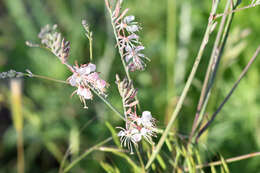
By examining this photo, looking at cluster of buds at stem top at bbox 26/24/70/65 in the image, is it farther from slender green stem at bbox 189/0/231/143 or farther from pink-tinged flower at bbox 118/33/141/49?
slender green stem at bbox 189/0/231/143

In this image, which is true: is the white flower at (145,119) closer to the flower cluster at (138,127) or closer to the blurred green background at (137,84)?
the flower cluster at (138,127)

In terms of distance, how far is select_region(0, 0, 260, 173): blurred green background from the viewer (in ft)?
3.78

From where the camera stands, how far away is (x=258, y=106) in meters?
1.19

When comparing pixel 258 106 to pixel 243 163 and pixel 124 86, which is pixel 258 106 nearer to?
pixel 243 163

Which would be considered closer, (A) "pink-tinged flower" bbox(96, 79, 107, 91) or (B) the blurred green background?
(A) "pink-tinged flower" bbox(96, 79, 107, 91)

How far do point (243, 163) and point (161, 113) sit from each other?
36cm

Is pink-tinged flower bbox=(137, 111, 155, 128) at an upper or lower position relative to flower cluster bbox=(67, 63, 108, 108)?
lower

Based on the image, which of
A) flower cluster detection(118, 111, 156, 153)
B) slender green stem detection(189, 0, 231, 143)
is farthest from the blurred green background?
flower cluster detection(118, 111, 156, 153)

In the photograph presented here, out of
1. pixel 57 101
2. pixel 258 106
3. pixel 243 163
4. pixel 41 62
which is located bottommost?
pixel 243 163

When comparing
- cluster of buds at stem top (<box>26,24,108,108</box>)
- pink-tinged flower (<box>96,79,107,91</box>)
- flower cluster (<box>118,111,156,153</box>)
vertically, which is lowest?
flower cluster (<box>118,111,156,153</box>)

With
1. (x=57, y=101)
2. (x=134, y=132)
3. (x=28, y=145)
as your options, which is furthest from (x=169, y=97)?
(x=134, y=132)

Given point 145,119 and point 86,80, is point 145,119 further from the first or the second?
point 86,80

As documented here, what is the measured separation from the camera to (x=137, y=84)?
140cm

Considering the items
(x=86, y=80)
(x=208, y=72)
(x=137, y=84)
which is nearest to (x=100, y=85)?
(x=86, y=80)
